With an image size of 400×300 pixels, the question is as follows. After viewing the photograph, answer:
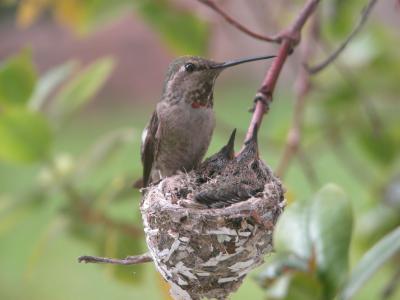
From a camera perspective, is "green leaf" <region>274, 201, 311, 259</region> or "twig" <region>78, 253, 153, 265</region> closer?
"twig" <region>78, 253, 153, 265</region>

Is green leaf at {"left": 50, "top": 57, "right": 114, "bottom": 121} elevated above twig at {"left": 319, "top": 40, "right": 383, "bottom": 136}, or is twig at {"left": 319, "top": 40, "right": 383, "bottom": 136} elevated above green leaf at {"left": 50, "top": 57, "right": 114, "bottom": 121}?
green leaf at {"left": 50, "top": 57, "right": 114, "bottom": 121}

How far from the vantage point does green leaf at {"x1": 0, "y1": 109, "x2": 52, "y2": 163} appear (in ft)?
7.95

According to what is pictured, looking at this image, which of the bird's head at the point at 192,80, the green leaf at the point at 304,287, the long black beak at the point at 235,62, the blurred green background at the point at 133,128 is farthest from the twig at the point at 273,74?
the bird's head at the point at 192,80

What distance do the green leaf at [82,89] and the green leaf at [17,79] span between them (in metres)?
0.16

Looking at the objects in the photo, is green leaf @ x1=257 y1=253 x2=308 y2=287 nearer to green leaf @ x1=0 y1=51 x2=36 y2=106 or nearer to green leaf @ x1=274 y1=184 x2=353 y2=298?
green leaf @ x1=274 y1=184 x2=353 y2=298

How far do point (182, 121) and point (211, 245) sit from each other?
0.78 metres

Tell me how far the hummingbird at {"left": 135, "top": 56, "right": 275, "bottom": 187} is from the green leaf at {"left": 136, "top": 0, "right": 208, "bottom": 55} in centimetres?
67

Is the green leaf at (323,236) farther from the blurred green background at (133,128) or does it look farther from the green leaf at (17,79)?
the green leaf at (17,79)

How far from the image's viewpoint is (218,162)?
6.68 feet

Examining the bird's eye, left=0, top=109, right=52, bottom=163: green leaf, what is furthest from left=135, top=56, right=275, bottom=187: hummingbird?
left=0, top=109, right=52, bottom=163: green leaf

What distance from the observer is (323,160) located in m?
9.08

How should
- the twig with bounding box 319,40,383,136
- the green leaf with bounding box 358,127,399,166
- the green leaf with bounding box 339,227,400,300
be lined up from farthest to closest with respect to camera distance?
Result: the green leaf with bounding box 358,127,399,166, the twig with bounding box 319,40,383,136, the green leaf with bounding box 339,227,400,300

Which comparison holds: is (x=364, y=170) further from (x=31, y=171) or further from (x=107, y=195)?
(x=31, y=171)

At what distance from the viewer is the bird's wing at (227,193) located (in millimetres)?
1936
